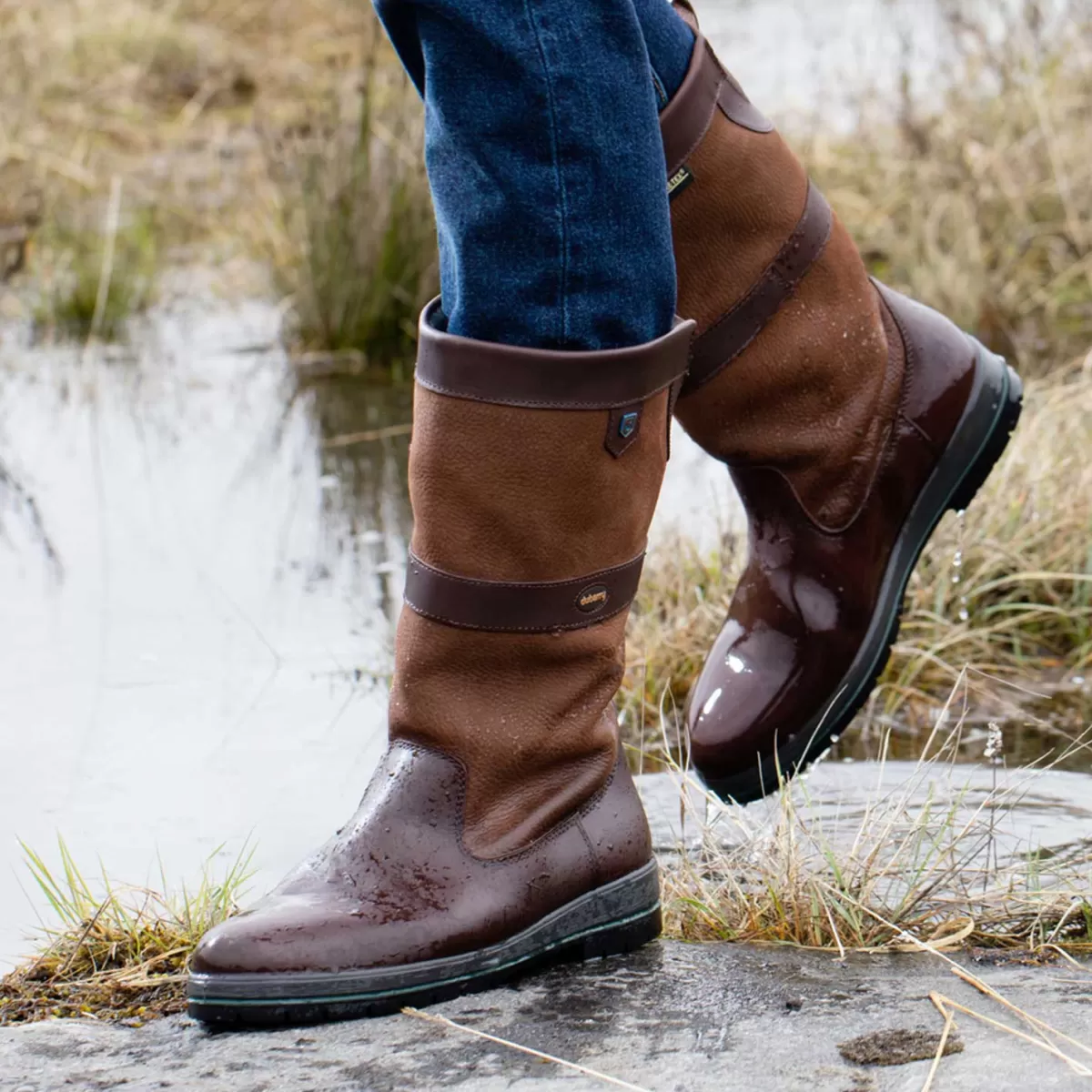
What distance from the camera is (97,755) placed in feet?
7.78

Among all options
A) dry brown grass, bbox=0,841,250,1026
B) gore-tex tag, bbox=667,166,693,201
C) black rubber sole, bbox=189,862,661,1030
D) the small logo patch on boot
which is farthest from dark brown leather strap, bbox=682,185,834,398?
dry brown grass, bbox=0,841,250,1026

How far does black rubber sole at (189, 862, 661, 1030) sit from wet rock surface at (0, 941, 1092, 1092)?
0.05 ft

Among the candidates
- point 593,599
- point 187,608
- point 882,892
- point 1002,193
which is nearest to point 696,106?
point 593,599

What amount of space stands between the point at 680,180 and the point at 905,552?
1.75 feet

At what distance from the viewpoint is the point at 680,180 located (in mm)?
1709

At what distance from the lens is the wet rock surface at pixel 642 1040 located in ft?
4.09

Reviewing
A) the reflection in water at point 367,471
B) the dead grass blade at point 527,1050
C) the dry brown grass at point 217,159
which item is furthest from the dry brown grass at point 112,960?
the dry brown grass at point 217,159

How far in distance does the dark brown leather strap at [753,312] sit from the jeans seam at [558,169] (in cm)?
41

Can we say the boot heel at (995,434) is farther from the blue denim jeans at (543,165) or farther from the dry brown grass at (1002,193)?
the dry brown grass at (1002,193)

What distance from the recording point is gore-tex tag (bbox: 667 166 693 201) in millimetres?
1706

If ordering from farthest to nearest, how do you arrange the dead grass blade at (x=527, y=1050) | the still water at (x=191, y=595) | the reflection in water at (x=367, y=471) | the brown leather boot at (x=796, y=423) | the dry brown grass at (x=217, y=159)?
the dry brown grass at (x=217, y=159), the reflection in water at (x=367, y=471), the still water at (x=191, y=595), the brown leather boot at (x=796, y=423), the dead grass blade at (x=527, y=1050)

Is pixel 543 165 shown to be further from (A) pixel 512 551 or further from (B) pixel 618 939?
(B) pixel 618 939

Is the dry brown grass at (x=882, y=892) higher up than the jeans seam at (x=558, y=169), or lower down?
lower down

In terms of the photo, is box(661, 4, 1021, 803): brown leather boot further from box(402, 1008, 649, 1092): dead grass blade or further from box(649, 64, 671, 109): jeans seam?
box(402, 1008, 649, 1092): dead grass blade
